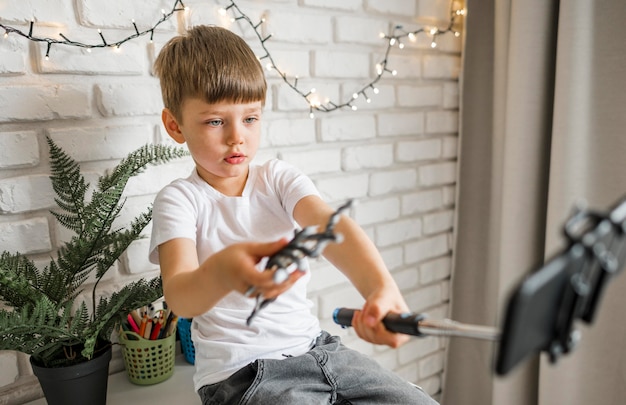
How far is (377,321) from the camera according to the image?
2.30 ft

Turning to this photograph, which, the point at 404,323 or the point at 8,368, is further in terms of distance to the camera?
the point at 8,368

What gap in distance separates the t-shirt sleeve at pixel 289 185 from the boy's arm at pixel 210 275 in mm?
219

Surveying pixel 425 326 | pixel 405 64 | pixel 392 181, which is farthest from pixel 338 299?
pixel 425 326

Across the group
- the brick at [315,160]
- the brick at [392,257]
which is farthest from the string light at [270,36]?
the brick at [392,257]

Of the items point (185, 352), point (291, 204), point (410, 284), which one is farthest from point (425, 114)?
point (185, 352)

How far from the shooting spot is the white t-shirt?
3.11 ft

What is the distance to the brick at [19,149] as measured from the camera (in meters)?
1.00

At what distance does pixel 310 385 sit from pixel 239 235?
30 cm

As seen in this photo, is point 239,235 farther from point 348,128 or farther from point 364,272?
point 348,128

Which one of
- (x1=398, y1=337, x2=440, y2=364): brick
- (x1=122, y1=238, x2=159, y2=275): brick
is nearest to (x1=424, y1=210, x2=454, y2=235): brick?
(x1=398, y1=337, x2=440, y2=364): brick

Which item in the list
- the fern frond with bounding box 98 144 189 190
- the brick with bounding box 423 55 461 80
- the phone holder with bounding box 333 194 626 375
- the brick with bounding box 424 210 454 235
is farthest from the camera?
the brick with bounding box 424 210 454 235

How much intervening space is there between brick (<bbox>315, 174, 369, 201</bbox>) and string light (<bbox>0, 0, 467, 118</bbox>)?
188 millimetres

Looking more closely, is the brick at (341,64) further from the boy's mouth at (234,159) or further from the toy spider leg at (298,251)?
the toy spider leg at (298,251)

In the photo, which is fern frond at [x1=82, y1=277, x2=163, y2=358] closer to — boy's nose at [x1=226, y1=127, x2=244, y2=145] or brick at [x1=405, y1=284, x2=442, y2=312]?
boy's nose at [x1=226, y1=127, x2=244, y2=145]
